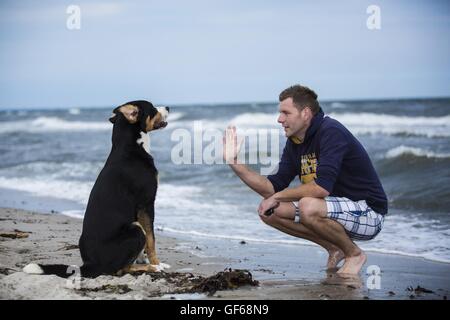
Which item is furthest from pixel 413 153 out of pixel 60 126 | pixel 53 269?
pixel 60 126

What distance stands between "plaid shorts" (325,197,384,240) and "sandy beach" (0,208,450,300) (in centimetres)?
40

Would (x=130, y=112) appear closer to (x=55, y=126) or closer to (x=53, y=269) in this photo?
(x=53, y=269)

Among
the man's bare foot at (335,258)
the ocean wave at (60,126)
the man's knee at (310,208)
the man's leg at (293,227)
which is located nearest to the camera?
the man's knee at (310,208)

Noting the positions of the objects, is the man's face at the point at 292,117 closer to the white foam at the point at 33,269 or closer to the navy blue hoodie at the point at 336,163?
the navy blue hoodie at the point at 336,163

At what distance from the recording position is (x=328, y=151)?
17.3 feet

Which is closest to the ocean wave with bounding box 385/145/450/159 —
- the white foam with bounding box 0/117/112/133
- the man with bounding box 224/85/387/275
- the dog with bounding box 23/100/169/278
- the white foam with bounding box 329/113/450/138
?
the white foam with bounding box 329/113/450/138

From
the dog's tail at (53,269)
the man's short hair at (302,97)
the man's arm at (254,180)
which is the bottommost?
the dog's tail at (53,269)

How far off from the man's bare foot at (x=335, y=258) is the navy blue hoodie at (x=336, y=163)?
1.71 feet

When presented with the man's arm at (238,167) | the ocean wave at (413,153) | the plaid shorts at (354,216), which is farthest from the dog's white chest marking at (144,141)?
the ocean wave at (413,153)

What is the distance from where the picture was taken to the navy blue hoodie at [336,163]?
5246 mm

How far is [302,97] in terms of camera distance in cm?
552
